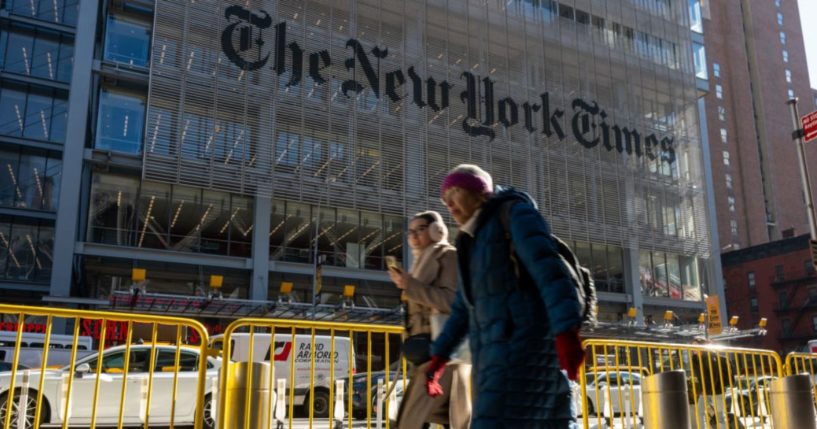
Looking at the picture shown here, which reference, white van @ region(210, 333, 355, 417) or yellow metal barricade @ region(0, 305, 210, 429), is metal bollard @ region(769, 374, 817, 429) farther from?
white van @ region(210, 333, 355, 417)

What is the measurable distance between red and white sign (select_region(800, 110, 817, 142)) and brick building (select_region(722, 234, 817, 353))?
50.4m

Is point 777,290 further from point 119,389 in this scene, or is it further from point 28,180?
point 119,389

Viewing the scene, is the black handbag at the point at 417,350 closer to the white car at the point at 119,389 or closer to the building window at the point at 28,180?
the white car at the point at 119,389

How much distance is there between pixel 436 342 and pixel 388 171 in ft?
87.9

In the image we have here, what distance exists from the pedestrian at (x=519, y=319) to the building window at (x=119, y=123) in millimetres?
26259

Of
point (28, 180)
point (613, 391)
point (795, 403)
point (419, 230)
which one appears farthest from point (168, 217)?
point (795, 403)

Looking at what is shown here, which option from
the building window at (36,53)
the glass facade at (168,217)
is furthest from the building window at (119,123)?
the building window at (36,53)

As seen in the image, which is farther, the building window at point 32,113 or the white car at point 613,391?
the building window at point 32,113

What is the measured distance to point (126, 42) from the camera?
28.7 metres

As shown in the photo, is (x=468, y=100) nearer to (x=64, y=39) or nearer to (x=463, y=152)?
(x=463, y=152)

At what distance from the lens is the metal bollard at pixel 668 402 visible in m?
4.89

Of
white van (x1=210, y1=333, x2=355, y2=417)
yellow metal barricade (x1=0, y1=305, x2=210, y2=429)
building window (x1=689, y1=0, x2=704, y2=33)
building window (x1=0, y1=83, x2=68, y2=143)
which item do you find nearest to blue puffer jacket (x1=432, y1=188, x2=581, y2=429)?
yellow metal barricade (x1=0, y1=305, x2=210, y2=429)

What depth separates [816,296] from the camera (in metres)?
56.9

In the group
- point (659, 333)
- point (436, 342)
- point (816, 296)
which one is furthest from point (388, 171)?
point (816, 296)
